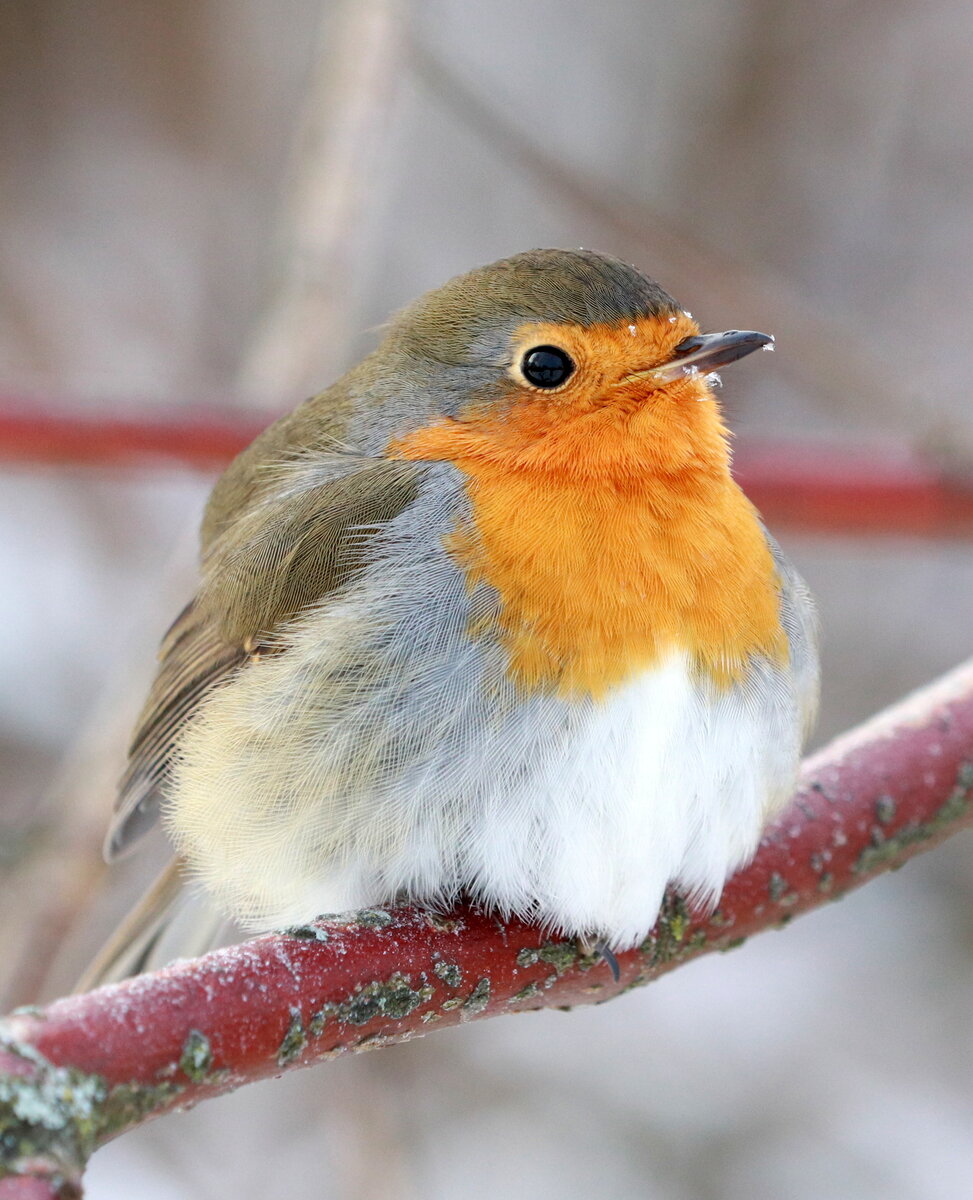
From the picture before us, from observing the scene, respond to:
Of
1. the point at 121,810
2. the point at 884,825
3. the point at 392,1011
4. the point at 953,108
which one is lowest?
the point at 121,810

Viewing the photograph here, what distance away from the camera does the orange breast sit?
2.43 meters

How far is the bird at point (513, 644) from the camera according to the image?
242 centimetres

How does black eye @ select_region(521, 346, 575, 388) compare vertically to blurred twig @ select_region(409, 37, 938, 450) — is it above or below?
below

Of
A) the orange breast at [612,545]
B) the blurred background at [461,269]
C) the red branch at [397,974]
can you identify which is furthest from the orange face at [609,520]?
the blurred background at [461,269]

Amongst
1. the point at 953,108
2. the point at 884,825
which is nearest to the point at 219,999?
the point at 884,825

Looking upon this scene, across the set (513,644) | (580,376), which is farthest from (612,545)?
(580,376)

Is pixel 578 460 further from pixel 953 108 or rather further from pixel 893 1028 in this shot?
pixel 953 108

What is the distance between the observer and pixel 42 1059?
152 centimetres

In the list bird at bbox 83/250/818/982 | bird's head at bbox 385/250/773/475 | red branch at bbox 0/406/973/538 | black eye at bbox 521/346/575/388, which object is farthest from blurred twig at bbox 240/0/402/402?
black eye at bbox 521/346/575/388

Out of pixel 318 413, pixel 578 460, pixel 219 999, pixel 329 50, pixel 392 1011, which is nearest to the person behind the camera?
pixel 219 999

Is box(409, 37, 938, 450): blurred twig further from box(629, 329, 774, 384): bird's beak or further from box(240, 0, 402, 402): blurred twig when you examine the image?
box(629, 329, 774, 384): bird's beak

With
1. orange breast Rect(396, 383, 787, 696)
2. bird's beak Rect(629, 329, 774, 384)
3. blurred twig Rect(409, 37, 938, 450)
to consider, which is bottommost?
orange breast Rect(396, 383, 787, 696)

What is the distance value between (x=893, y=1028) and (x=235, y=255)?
450 centimetres

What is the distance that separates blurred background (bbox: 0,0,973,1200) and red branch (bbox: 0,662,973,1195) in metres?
0.89
